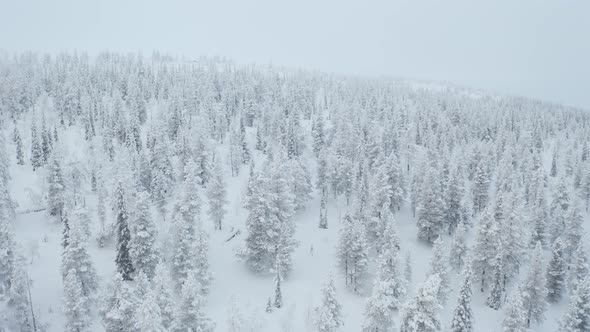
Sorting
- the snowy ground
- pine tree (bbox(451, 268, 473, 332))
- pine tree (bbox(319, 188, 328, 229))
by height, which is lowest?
the snowy ground

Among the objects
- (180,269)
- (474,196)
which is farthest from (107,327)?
(474,196)

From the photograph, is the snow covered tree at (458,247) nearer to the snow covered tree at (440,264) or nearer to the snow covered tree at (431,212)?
the snow covered tree at (431,212)

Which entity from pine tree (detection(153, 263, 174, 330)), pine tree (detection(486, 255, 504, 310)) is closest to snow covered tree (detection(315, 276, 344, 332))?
pine tree (detection(153, 263, 174, 330))

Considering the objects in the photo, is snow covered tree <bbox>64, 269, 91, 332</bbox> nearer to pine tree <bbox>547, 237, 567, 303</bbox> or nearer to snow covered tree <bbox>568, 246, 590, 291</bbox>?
pine tree <bbox>547, 237, 567, 303</bbox>

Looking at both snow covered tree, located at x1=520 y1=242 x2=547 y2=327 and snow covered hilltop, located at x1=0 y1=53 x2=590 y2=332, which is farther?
snow covered tree, located at x1=520 y1=242 x2=547 y2=327

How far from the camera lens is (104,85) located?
130250mm

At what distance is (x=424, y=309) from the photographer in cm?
2981

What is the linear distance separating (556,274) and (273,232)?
3876 cm

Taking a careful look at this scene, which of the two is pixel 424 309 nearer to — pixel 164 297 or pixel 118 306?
pixel 164 297

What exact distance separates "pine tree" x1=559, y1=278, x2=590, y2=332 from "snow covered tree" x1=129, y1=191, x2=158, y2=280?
147 feet

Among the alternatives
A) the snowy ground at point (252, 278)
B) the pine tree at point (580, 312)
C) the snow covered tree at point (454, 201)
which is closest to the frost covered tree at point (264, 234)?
the snowy ground at point (252, 278)

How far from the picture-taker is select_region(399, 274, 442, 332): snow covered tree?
29188 mm

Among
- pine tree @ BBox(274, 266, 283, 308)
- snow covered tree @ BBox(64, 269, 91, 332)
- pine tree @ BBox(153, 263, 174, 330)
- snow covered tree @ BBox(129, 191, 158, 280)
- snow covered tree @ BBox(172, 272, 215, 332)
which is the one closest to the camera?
pine tree @ BBox(153, 263, 174, 330)

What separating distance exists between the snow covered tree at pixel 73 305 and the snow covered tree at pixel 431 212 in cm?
4813
